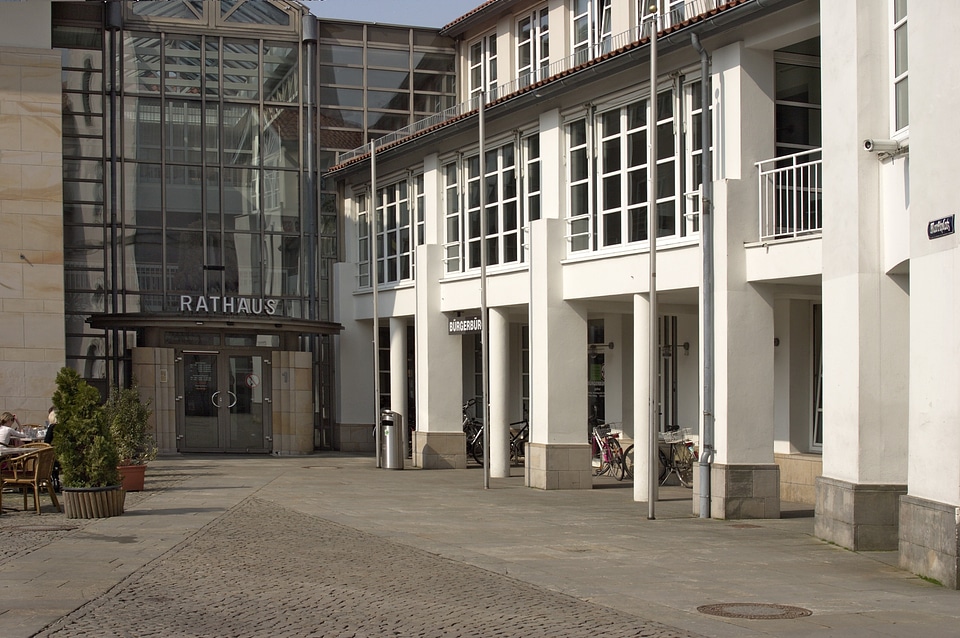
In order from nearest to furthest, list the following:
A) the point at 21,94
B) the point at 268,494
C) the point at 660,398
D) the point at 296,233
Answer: the point at 268,494, the point at 660,398, the point at 21,94, the point at 296,233

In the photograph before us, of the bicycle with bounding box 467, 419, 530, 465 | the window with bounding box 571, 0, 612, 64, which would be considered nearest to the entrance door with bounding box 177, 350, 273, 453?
the bicycle with bounding box 467, 419, 530, 465

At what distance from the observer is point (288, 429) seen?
1246 inches

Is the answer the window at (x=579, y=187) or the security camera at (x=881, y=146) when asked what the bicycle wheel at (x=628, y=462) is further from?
the security camera at (x=881, y=146)

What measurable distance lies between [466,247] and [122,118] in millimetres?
10825

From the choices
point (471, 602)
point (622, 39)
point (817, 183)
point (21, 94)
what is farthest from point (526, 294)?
point (471, 602)

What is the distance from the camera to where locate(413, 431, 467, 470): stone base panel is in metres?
27.7

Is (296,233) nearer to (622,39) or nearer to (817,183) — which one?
(622,39)

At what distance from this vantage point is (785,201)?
57.3 feet

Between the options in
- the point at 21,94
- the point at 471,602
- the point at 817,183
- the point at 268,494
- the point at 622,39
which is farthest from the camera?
the point at 21,94

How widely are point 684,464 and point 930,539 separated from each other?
460 inches

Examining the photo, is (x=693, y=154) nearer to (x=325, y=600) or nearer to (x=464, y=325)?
(x=464, y=325)

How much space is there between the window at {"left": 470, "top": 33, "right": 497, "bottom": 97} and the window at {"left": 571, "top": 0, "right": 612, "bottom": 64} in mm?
4366

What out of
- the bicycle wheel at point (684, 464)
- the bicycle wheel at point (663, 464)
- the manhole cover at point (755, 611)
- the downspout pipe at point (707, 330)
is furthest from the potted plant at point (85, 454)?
the bicycle wheel at point (684, 464)

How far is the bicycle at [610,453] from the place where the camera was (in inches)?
947
